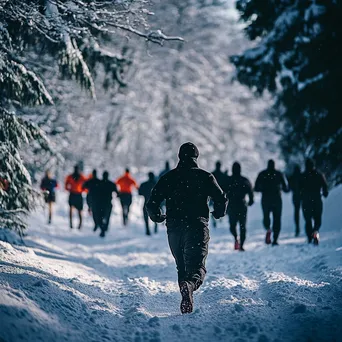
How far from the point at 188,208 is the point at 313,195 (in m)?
5.38

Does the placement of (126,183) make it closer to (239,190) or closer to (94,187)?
(94,187)

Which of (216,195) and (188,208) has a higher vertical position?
(216,195)

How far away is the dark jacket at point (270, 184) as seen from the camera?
10073 mm

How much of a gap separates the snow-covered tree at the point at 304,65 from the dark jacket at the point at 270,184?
258 centimetres

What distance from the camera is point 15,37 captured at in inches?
309

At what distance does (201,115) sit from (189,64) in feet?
12.5

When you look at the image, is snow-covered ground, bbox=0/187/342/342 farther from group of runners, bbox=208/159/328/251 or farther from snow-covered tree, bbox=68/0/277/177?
snow-covered tree, bbox=68/0/277/177

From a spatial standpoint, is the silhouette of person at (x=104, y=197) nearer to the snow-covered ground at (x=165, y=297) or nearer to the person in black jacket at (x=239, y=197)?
the snow-covered ground at (x=165, y=297)

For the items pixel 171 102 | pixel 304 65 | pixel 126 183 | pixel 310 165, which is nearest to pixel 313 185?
pixel 310 165

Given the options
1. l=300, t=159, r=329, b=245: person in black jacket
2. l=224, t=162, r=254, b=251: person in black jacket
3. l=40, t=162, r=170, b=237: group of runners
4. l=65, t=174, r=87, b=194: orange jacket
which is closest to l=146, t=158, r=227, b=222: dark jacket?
l=224, t=162, r=254, b=251: person in black jacket

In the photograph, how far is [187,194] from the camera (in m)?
5.25

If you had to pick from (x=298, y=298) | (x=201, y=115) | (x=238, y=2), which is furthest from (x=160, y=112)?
(x=298, y=298)

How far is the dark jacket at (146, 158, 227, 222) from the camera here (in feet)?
17.2

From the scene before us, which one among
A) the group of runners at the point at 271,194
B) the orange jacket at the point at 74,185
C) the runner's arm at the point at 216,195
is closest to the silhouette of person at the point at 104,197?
the orange jacket at the point at 74,185
